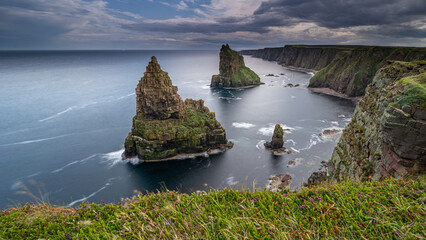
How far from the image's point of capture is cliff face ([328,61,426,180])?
1585 centimetres

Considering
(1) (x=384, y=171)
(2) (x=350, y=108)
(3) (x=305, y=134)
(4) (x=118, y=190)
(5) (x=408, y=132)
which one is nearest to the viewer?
(5) (x=408, y=132)

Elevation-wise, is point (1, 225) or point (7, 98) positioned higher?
point (1, 225)

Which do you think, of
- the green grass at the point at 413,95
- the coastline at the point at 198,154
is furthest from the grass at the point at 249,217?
the coastline at the point at 198,154

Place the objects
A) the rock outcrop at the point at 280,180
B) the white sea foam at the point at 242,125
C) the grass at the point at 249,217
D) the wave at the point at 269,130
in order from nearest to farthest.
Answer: the grass at the point at 249,217 < the rock outcrop at the point at 280,180 < the wave at the point at 269,130 < the white sea foam at the point at 242,125

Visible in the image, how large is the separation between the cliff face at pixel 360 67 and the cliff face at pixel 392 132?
12258 centimetres

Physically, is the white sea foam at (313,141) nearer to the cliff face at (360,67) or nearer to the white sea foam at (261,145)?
the white sea foam at (261,145)

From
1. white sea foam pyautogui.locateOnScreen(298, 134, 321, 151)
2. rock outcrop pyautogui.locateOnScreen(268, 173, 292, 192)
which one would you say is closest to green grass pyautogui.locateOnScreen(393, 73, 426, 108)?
rock outcrop pyautogui.locateOnScreen(268, 173, 292, 192)

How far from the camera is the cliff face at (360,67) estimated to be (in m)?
126

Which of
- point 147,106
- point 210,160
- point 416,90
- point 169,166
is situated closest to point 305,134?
point 210,160

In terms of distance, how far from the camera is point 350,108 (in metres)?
107

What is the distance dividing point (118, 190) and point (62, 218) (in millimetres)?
43199

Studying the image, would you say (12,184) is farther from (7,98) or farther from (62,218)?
(7,98)

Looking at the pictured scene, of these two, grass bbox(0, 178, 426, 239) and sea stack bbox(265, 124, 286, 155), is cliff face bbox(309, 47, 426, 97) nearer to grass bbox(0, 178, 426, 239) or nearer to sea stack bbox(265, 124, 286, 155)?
sea stack bbox(265, 124, 286, 155)

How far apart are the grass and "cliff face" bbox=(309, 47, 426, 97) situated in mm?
145333
